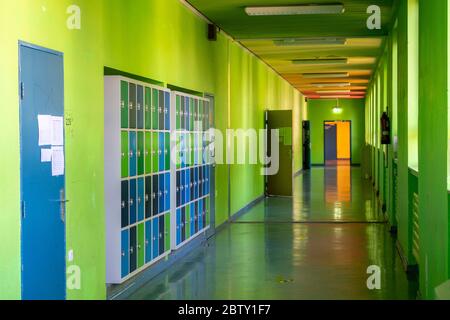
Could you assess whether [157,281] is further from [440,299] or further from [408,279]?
[440,299]

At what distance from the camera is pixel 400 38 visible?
26.2ft

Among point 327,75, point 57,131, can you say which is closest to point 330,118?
point 327,75

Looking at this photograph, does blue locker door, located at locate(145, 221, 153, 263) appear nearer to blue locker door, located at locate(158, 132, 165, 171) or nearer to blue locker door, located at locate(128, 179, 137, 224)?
blue locker door, located at locate(128, 179, 137, 224)

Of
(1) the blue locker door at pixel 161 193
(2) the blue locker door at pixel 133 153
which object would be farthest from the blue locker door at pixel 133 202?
(1) the blue locker door at pixel 161 193

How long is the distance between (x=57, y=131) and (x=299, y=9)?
476 cm

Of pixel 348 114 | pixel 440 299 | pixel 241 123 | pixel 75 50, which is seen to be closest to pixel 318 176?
pixel 348 114

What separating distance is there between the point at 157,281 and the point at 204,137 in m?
2.87

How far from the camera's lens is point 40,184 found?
4383 millimetres

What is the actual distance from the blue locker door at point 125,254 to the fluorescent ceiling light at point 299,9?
12.7 feet

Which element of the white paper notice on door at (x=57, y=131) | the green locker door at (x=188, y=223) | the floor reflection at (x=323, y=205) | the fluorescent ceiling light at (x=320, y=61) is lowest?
the floor reflection at (x=323, y=205)

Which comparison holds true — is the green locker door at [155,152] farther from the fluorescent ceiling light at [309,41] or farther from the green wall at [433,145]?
the fluorescent ceiling light at [309,41]

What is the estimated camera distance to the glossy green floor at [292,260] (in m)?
6.22

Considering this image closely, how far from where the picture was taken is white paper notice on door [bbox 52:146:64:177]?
15.1ft

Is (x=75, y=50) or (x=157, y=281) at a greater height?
(x=75, y=50)
